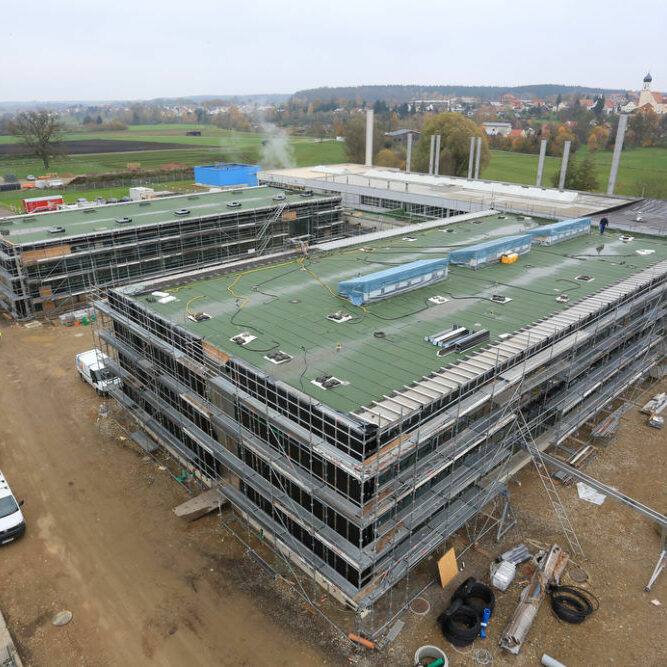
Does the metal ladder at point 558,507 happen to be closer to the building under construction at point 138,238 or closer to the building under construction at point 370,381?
the building under construction at point 370,381

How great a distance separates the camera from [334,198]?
6062 cm

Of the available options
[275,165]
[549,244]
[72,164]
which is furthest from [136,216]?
[72,164]

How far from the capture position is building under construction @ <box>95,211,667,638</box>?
18.4 m

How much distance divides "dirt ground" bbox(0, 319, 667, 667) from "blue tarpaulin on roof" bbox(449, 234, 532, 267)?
13.1 m

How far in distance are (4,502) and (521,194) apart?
53.6 m

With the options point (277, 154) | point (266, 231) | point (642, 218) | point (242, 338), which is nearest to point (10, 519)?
point (242, 338)

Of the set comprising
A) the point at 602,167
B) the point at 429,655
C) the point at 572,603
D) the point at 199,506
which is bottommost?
the point at 572,603

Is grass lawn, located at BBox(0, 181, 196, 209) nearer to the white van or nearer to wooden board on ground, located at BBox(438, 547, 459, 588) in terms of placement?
the white van

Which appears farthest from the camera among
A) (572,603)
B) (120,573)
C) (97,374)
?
(97,374)

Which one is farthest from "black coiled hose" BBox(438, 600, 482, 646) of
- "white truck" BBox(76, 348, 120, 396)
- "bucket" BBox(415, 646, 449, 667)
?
"white truck" BBox(76, 348, 120, 396)

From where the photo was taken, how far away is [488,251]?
33.2 meters

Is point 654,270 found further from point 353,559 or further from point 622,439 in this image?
point 353,559

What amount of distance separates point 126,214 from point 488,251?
38329 mm

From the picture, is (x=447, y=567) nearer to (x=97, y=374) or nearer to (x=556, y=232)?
(x=97, y=374)
